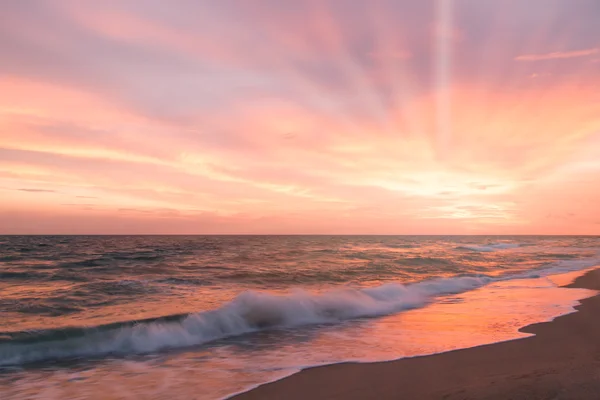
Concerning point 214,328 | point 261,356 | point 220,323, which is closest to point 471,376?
point 261,356

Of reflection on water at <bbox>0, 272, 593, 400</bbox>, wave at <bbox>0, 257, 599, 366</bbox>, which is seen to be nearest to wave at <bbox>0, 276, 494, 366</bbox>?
wave at <bbox>0, 257, 599, 366</bbox>

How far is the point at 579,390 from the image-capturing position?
5348 mm

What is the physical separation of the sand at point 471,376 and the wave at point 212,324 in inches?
165

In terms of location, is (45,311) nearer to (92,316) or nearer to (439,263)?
(92,316)

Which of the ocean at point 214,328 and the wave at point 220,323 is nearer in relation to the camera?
the ocean at point 214,328

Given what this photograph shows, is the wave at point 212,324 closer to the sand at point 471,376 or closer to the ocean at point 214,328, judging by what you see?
the ocean at point 214,328

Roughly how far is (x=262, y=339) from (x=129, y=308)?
17.1ft

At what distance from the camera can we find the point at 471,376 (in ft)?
21.1

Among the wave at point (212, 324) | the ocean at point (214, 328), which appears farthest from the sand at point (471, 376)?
the wave at point (212, 324)

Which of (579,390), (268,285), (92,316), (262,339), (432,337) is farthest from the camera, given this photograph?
(268,285)

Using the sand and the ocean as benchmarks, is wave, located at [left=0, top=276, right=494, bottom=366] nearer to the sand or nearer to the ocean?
the ocean

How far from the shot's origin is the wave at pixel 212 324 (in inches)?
357

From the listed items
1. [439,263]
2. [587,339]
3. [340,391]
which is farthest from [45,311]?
[439,263]

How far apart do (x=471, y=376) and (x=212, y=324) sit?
22.0ft
